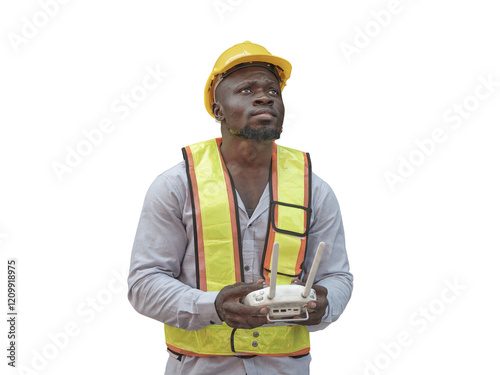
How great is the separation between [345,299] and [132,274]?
56.2 inches

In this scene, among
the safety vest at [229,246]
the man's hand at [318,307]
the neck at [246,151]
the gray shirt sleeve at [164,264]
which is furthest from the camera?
the neck at [246,151]

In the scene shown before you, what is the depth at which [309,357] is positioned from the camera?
4773mm

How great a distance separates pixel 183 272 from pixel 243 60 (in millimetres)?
1494

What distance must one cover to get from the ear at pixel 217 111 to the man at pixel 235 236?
0.05 ft

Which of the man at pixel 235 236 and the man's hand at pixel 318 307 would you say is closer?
the man's hand at pixel 318 307

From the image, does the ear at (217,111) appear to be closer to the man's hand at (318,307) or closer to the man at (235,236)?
the man at (235,236)

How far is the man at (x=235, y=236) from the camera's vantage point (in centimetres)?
447

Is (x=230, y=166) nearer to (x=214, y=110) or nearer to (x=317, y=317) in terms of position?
(x=214, y=110)

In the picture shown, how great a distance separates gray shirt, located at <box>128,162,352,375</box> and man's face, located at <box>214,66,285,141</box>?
0.42m

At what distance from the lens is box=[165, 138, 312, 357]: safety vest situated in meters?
4.49

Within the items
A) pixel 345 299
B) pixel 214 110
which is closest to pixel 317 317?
pixel 345 299

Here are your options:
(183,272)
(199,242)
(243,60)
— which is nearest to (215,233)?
(199,242)

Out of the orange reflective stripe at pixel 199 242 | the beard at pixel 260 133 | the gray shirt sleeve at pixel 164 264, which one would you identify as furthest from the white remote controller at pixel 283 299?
the beard at pixel 260 133

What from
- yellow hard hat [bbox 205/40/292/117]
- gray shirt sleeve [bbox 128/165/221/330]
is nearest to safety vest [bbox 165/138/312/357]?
gray shirt sleeve [bbox 128/165/221/330]
